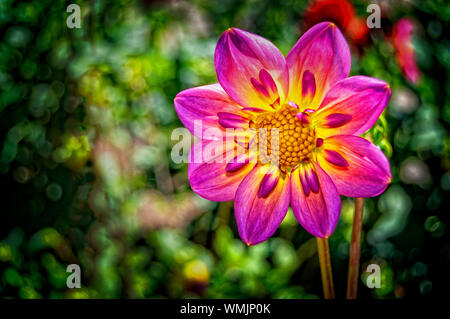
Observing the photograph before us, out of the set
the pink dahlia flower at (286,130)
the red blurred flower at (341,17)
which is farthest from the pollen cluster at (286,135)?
the red blurred flower at (341,17)

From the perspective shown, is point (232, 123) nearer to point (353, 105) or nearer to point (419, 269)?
point (353, 105)

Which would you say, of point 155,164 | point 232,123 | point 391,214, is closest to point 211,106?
point 232,123

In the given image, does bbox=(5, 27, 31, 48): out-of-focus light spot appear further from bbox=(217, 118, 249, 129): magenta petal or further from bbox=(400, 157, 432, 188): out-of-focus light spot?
bbox=(400, 157, 432, 188): out-of-focus light spot

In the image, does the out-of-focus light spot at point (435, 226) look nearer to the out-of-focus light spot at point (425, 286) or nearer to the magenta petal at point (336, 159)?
the out-of-focus light spot at point (425, 286)

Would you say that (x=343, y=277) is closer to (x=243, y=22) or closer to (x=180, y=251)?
(x=180, y=251)

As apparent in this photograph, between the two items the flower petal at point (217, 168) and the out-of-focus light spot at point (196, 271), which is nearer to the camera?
the flower petal at point (217, 168)

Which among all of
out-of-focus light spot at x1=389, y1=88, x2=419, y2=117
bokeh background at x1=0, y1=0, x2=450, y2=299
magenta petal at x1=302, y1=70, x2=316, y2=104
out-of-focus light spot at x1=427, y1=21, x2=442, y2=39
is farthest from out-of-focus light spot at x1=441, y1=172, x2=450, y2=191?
magenta petal at x1=302, y1=70, x2=316, y2=104
